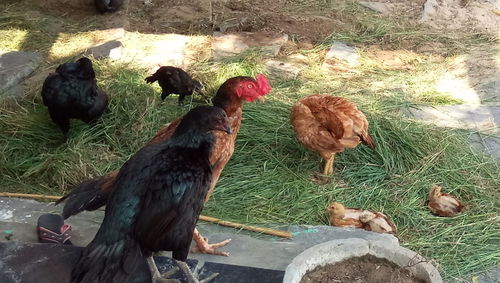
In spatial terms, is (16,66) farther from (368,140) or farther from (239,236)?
(368,140)

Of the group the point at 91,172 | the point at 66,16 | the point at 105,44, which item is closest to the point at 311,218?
the point at 91,172

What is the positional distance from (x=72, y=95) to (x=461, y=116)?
10.9 feet

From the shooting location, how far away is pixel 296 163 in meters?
4.64

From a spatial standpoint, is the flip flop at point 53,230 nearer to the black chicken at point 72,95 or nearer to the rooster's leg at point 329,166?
the black chicken at point 72,95

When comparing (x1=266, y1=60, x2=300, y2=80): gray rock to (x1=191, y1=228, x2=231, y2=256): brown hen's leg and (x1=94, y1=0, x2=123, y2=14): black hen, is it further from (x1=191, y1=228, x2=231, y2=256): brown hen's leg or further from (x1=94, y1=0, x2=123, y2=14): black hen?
(x1=191, y1=228, x2=231, y2=256): brown hen's leg

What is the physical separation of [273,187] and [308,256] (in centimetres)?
164

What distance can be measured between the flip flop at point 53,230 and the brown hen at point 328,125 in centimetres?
177

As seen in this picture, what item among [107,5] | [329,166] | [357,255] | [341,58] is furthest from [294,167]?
[107,5]

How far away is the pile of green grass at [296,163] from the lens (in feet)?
13.1

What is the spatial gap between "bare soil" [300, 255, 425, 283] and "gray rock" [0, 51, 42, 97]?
4.03 meters

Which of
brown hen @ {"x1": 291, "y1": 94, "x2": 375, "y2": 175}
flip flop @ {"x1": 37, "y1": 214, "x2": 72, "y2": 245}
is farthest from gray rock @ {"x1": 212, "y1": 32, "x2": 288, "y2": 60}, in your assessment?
flip flop @ {"x1": 37, "y1": 214, "x2": 72, "y2": 245}

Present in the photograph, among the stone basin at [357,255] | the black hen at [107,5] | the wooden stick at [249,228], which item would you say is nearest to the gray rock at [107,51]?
the black hen at [107,5]

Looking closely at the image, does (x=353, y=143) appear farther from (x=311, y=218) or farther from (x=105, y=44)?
(x=105, y=44)

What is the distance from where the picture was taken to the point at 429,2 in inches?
306
